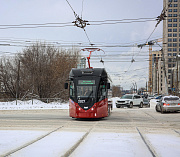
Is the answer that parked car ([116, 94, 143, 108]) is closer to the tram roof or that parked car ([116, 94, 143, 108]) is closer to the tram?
the tram

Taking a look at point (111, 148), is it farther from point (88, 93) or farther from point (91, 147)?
point (88, 93)

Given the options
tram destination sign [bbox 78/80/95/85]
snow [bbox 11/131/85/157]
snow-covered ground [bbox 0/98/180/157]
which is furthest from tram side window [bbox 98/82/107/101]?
snow [bbox 11/131/85/157]

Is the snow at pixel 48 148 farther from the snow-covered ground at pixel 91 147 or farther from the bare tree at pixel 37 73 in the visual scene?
the bare tree at pixel 37 73

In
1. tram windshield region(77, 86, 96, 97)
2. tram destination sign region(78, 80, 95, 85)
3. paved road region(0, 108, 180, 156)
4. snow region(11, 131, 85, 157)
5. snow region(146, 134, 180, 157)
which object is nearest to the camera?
snow region(11, 131, 85, 157)

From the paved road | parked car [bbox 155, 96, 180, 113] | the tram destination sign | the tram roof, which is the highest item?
the tram roof

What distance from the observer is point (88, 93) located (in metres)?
18.3

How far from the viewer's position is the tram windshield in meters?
18.2

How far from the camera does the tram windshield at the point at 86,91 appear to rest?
18233mm

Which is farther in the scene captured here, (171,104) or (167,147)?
(171,104)

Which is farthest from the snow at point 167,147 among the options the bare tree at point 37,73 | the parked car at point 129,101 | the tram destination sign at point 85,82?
the bare tree at point 37,73

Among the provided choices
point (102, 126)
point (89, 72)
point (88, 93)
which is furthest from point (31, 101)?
point (102, 126)

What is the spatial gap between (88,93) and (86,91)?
19 centimetres

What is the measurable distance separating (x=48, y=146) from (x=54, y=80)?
41.2 meters

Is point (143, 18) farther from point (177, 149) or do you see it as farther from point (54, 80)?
point (54, 80)
